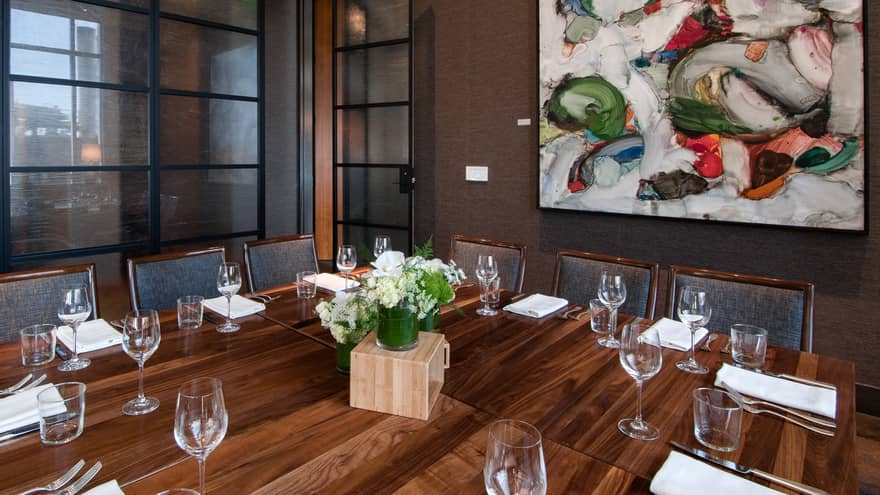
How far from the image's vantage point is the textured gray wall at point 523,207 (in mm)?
2857

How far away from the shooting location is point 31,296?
6.26 feet

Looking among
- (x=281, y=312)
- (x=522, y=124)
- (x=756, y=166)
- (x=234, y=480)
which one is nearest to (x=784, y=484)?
(x=234, y=480)

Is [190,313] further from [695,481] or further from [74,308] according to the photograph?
[695,481]

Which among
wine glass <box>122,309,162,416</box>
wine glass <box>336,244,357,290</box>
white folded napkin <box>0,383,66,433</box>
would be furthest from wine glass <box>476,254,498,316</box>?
white folded napkin <box>0,383,66,433</box>

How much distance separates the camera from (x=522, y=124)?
13.1 ft

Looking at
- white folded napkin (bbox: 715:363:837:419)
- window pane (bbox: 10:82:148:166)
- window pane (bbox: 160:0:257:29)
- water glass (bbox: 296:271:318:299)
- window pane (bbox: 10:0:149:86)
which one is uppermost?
window pane (bbox: 160:0:257:29)

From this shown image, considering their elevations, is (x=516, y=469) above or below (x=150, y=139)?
below

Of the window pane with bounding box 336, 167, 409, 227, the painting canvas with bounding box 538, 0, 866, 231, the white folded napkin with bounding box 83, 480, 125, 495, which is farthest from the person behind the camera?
the window pane with bounding box 336, 167, 409, 227

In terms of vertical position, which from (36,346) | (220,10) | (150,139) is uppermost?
(220,10)

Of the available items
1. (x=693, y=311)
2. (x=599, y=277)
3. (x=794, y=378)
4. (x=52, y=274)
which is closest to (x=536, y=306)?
(x=599, y=277)

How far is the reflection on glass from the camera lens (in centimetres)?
397

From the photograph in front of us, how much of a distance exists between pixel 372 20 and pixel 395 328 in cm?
385

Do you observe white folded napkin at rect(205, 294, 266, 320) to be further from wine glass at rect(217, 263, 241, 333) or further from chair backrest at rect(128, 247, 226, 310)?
chair backrest at rect(128, 247, 226, 310)

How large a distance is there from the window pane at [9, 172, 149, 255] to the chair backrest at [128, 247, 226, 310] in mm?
1602
